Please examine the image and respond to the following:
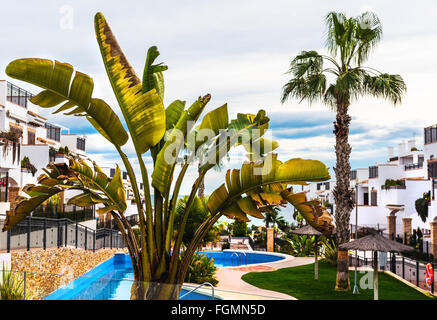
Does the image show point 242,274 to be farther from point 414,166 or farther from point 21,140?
point 414,166

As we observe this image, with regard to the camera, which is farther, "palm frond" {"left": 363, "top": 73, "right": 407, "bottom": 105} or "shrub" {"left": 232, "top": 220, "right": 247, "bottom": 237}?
"shrub" {"left": 232, "top": 220, "right": 247, "bottom": 237}

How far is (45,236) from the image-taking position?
1554 centimetres

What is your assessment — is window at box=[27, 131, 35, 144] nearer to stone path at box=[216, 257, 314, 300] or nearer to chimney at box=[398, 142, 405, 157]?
stone path at box=[216, 257, 314, 300]

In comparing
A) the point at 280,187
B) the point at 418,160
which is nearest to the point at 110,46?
the point at 280,187

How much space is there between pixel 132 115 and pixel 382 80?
11124 mm

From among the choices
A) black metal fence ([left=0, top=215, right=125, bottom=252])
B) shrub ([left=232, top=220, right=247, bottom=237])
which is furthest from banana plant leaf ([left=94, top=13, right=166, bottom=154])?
shrub ([left=232, top=220, right=247, bottom=237])

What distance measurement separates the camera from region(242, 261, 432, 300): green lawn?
1452 cm

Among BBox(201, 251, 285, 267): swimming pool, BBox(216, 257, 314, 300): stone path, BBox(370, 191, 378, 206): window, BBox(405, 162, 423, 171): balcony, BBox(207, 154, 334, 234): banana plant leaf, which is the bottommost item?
BBox(201, 251, 285, 267): swimming pool

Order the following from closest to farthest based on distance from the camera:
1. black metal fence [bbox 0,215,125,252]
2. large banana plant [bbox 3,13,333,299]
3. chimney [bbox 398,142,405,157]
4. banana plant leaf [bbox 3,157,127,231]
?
1. large banana plant [bbox 3,13,333,299]
2. banana plant leaf [bbox 3,157,127,231]
3. black metal fence [bbox 0,215,125,252]
4. chimney [bbox 398,142,405,157]

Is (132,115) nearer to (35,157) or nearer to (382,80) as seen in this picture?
(382,80)

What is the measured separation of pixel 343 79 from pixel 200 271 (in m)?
9.14

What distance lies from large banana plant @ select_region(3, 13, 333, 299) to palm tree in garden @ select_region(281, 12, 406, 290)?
7559 mm

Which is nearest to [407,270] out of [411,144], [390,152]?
[411,144]
